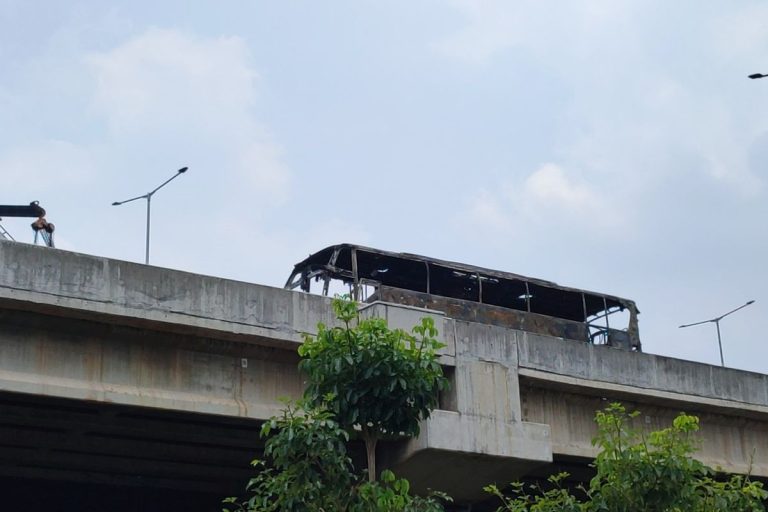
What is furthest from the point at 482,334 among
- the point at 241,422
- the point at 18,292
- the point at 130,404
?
the point at 18,292

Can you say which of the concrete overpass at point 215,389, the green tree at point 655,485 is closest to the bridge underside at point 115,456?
the concrete overpass at point 215,389

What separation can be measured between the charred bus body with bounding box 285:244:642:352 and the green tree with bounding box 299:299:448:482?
12.6m

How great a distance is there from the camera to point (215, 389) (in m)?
20.8

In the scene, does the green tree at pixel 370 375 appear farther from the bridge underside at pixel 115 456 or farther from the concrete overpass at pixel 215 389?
the bridge underside at pixel 115 456

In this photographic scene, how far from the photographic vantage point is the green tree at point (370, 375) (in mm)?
14531

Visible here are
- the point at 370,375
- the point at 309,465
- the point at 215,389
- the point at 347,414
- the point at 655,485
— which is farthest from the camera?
the point at 215,389

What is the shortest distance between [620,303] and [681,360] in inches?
257

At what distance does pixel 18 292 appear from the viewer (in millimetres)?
18438

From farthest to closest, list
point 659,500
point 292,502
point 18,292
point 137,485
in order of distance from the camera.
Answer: point 137,485 → point 18,292 → point 659,500 → point 292,502

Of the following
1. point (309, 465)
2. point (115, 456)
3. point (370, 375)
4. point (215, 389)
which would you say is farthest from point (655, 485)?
point (115, 456)

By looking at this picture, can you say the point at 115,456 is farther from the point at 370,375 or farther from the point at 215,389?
the point at 370,375

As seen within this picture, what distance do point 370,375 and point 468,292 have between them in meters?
15.5

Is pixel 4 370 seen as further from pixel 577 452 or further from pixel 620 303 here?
pixel 620 303

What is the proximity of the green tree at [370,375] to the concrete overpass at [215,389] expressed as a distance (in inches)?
220
